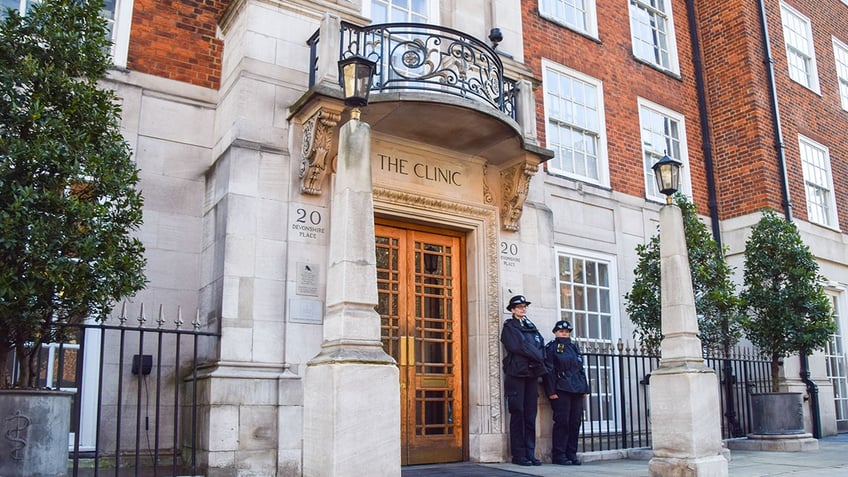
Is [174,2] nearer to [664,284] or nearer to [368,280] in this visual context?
[368,280]

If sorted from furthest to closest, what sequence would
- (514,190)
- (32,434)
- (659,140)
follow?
1. (659,140)
2. (514,190)
3. (32,434)

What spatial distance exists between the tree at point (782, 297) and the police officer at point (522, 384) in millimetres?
4604

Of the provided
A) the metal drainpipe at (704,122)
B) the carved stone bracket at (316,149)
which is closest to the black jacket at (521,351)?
the carved stone bracket at (316,149)

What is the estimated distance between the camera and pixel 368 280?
19.4 ft

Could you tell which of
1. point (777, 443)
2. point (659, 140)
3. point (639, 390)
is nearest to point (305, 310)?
point (639, 390)

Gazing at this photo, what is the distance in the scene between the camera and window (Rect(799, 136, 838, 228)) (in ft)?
54.8

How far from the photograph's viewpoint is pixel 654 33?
15.7 metres

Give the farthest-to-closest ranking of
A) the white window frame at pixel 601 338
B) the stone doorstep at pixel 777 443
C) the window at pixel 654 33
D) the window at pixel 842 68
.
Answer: the window at pixel 842 68, the window at pixel 654 33, the stone doorstep at pixel 777 443, the white window frame at pixel 601 338

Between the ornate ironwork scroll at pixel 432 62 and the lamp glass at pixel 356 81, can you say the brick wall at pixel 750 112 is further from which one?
the lamp glass at pixel 356 81

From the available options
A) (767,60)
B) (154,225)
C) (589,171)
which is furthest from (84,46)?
(767,60)

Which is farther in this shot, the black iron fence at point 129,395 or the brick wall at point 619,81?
the brick wall at point 619,81

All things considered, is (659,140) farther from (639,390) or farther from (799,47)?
(799,47)

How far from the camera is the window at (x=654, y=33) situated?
15219 millimetres

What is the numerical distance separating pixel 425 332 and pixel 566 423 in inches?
86.0
